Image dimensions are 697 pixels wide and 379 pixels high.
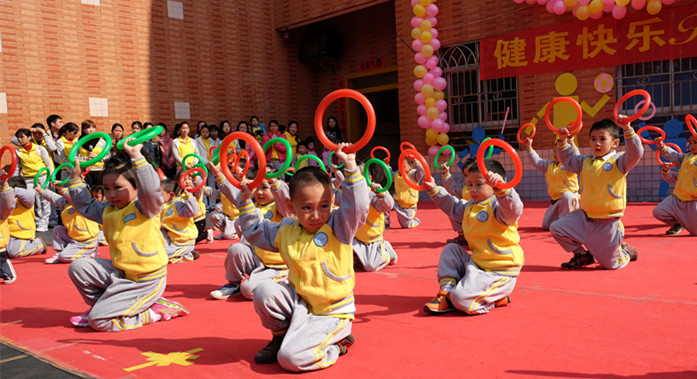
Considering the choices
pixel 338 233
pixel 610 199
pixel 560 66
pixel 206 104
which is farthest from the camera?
pixel 206 104

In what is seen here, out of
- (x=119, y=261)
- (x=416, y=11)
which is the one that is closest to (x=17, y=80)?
(x=416, y=11)

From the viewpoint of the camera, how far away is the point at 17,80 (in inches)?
436

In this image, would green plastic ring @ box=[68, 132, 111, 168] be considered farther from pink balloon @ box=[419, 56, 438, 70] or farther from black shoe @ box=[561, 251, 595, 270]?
pink balloon @ box=[419, 56, 438, 70]

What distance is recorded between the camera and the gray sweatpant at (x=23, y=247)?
7.40m

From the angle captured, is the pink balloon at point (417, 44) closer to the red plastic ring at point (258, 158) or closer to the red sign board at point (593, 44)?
the red sign board at point (593, 44)

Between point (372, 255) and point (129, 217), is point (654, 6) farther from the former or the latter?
point (129, 217)

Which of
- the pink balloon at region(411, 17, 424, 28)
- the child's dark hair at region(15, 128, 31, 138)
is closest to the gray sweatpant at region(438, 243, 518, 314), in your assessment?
the child's dark hair at region(15, 128, 31, 138)

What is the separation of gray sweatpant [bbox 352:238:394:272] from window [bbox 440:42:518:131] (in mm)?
6801

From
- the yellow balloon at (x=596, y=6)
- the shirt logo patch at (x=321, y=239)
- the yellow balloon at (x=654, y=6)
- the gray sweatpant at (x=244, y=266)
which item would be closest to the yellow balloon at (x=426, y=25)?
the yellow balloon at (x=596, y=6)

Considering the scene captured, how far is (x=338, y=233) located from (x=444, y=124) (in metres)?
9.29

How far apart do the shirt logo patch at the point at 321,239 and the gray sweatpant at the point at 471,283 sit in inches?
46.7

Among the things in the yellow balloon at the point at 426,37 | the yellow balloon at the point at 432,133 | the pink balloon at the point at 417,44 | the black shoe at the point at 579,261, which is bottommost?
the black shoe at the point at 579,261

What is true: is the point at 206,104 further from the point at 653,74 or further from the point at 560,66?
the point at 653,74

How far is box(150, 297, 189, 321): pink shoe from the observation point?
13.7 feet
